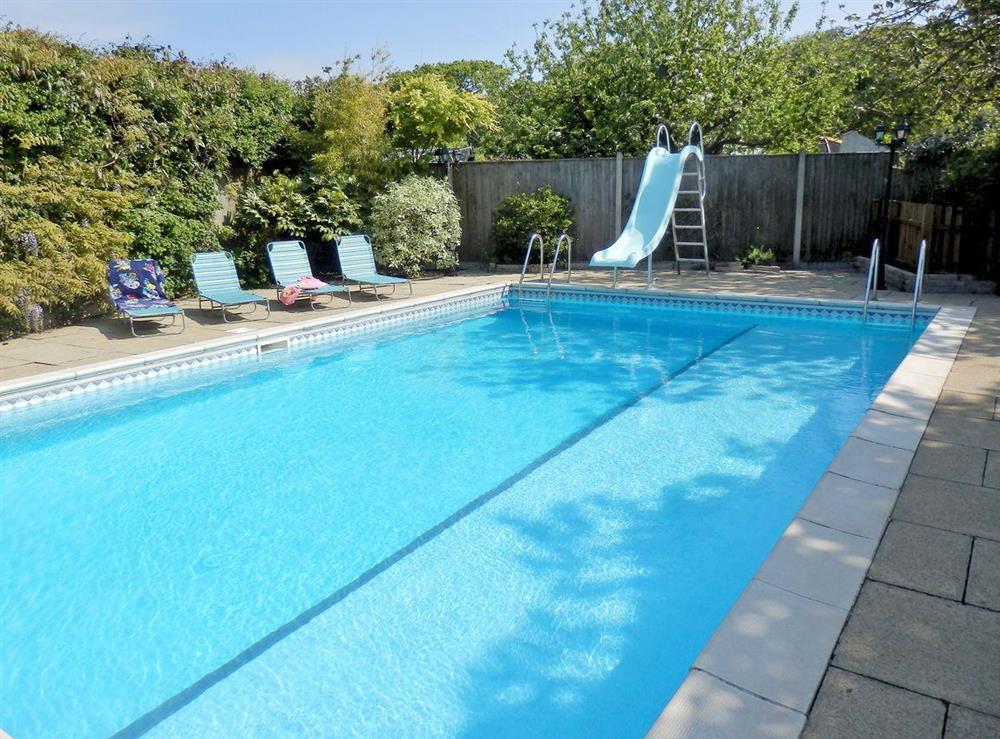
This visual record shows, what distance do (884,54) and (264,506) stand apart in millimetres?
10841

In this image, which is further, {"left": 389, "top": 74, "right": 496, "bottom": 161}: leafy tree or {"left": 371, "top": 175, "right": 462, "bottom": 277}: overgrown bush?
{"left": 389, "top": 74, "right": 496, "bottom": 161}: leafy tree

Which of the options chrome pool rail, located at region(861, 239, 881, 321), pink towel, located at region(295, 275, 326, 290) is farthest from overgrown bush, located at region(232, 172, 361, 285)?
chrome pool rail, located at region(861, 239, 881, 321)

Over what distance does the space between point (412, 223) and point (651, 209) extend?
11.6 ft

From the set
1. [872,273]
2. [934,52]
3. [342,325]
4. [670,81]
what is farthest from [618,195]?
[342,325]

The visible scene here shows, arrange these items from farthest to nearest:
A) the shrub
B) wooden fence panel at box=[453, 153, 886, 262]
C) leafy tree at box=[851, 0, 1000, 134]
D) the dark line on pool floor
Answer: the shrub < wooden fence panel at box=[453, 153, 886, 262] < leafy tree at box=[851, 0, 1000, 134] < the dark line on pool floor

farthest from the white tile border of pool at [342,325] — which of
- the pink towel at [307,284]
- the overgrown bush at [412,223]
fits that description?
the overgrown bush at [412,223]

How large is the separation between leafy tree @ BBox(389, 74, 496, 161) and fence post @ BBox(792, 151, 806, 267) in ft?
16.6

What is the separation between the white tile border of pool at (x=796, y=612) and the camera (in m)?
1.83

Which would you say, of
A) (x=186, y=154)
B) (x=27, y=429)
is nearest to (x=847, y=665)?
(x=27, y=429)

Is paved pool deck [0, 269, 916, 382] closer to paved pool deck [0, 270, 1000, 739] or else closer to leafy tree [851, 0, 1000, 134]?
leafy tree [851, 0, 1000, 134]

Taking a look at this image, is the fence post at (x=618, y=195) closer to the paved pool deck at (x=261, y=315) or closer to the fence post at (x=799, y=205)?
the paved pool deck at (x=261, y=315)

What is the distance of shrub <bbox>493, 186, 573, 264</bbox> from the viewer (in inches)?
460

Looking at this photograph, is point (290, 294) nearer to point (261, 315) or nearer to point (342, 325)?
point (261, 315)

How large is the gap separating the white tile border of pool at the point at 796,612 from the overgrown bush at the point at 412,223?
26.5ft
